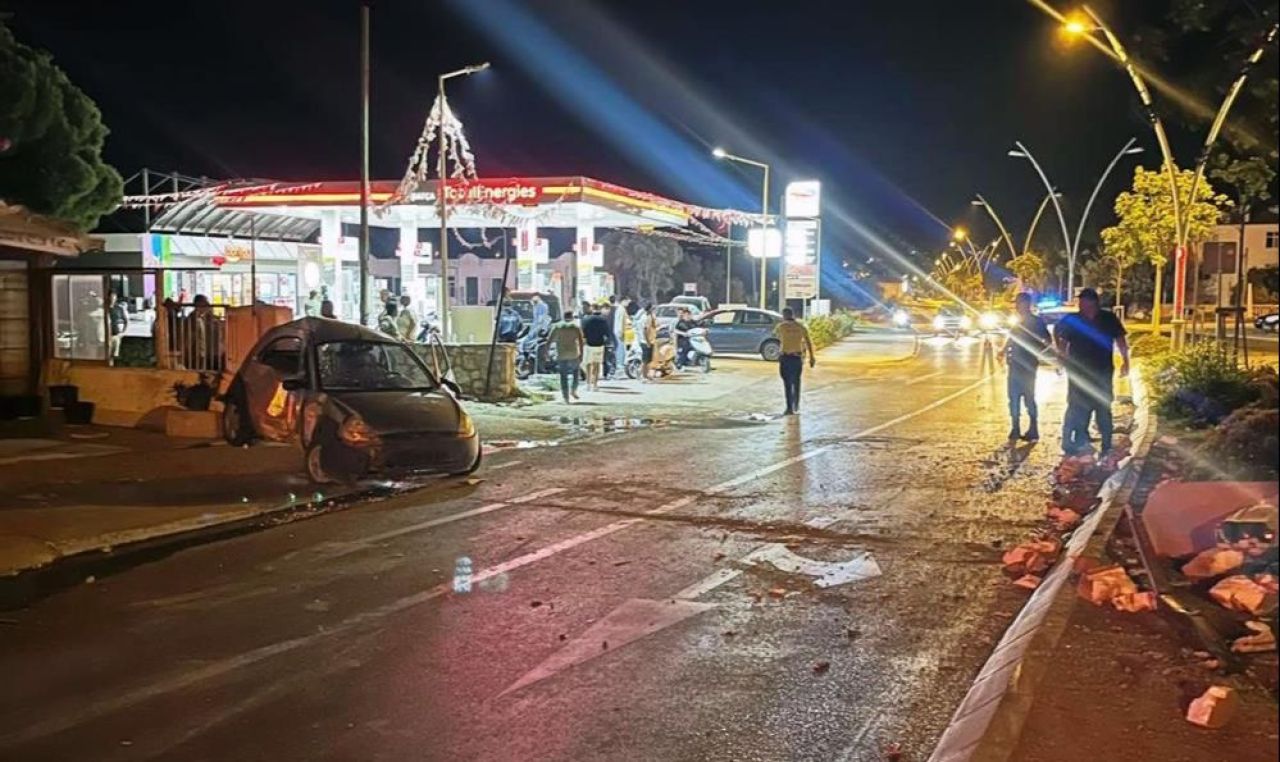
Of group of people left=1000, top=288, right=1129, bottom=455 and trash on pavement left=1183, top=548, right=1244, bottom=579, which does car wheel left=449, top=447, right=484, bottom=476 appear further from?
trash on pavement left=1183, top=548, right=1244, bottom=579

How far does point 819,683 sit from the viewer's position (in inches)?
241

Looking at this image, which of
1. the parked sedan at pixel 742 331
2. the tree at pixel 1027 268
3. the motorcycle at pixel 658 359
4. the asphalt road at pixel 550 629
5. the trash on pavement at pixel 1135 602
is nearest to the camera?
the asphalt road at pixel 550 629

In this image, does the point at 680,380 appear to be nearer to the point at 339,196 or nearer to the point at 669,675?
the point at 339,196

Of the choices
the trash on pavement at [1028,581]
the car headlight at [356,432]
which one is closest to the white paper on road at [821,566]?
the trash on pavement at [1028,581]

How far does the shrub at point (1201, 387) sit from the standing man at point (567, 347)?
9.02 meters

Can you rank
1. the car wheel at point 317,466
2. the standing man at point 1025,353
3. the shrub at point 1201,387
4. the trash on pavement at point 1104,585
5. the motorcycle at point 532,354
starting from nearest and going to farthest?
the trash on pavement at point 1104,585, the car wheel at point 317,466, the shrub at point 1201,387, the standing man at point 1025,353, the motorcycle at point 532,354

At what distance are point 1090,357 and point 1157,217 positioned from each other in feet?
77.0

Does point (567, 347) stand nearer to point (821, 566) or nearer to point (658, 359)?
point (658, 359)

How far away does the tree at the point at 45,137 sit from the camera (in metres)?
18.6

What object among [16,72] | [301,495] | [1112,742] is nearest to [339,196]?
[16,72]

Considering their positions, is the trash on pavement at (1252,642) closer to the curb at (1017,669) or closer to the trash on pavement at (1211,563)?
the trash on pavement at (1211,563)

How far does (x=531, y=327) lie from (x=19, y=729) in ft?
66.6

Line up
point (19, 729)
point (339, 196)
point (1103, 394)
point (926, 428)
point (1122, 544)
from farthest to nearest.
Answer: point (339, 196)
point (926, 428)
point (1103, 394)
point (1122, 544)
point (19, 729)

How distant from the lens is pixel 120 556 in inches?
366
